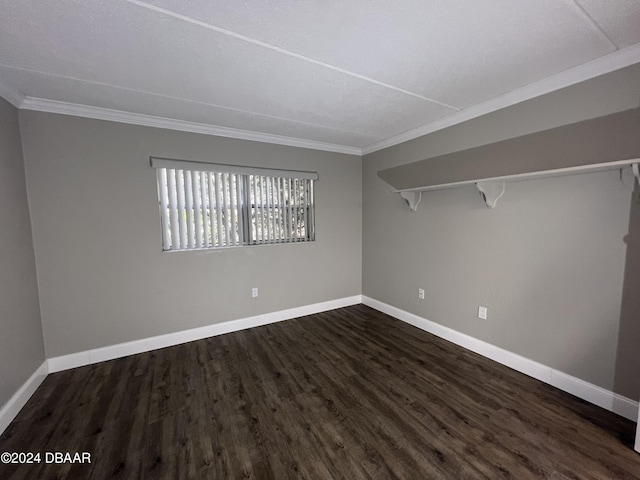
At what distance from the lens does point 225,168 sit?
9.48ft

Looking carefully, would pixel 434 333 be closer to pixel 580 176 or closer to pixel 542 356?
pixel 542 356

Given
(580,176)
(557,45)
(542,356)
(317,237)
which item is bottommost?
(542,356)

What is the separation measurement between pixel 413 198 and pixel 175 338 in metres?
3.02

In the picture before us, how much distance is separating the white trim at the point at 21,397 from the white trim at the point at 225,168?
6.45ft

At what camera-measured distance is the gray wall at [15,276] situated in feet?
5.81

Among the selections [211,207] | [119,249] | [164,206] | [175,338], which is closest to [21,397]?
[175,338]

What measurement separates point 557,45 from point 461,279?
1.88 m

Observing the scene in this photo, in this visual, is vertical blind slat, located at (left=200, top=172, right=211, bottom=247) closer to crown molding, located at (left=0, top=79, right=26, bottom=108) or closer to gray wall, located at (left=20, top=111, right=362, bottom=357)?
gray wall, located at (left=20, top=111, right=362, bottom=357)

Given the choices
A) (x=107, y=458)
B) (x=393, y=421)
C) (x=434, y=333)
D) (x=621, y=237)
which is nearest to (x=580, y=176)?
(x=621, y=237)

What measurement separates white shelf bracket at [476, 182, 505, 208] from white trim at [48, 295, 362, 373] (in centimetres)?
230

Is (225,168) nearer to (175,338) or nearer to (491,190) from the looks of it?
(175,338)

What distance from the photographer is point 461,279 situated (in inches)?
103

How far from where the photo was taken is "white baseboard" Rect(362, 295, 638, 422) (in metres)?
1.70

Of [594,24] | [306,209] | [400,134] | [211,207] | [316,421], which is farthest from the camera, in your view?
[306,209]
